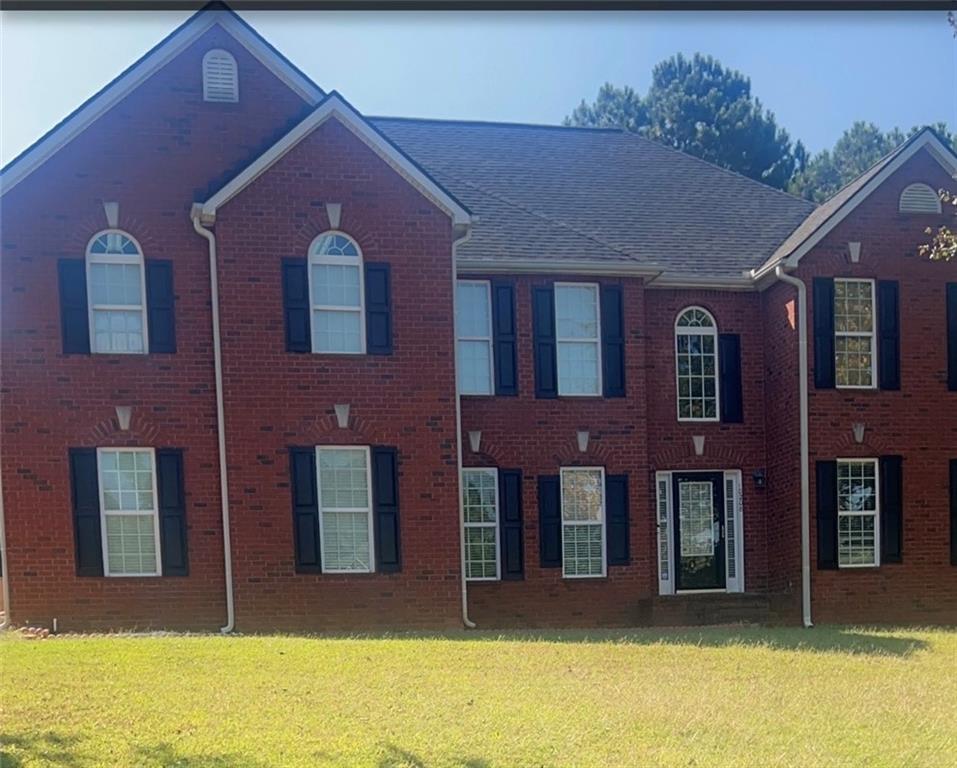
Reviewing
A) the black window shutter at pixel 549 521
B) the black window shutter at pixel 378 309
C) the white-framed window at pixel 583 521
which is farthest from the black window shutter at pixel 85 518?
the white-framed window at pixel 583 521

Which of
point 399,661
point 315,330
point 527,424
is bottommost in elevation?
point 399,661

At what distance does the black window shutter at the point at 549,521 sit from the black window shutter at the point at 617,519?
80cm

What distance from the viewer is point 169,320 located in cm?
1034

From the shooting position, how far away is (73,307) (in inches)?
397

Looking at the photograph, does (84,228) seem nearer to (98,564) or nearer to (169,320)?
(169,320)

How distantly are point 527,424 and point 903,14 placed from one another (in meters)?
9.51

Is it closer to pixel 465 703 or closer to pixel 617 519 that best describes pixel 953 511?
pixel 617 519

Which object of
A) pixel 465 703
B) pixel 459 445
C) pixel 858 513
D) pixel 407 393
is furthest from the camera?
pixel 858 513

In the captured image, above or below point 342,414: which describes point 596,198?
above

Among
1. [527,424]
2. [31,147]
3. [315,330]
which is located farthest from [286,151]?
A: [527,424]

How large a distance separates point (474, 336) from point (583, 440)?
241cm

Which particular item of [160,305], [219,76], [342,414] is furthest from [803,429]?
[219,76]

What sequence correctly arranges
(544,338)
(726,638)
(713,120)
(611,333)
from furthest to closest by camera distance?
(713,120) < (611,333) < (544,338) < (726,638)

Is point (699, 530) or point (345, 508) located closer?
point (345, 508)
